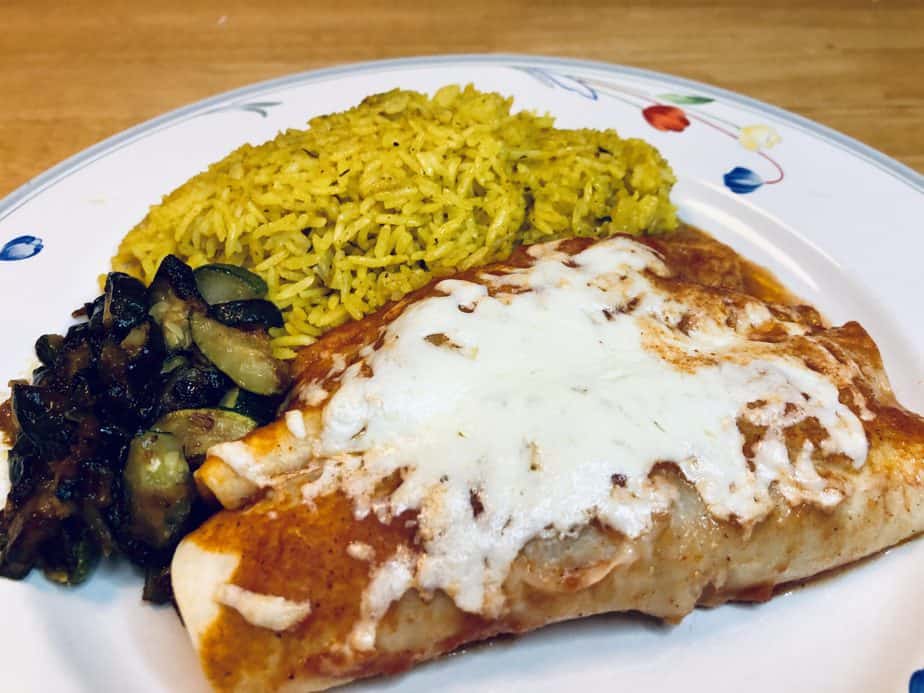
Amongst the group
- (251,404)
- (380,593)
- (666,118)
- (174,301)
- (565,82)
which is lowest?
(380,593)

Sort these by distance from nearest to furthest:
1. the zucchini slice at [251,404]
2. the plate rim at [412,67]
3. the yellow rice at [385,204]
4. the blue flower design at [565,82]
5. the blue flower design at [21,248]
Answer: the zucchini slice at [251,404]
the yellow rice at [385,204]
the blue flower design at [21,248]
the plate rim at [412,67]
the blue flower design at [565,82]

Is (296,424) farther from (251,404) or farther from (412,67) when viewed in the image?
(412,67)

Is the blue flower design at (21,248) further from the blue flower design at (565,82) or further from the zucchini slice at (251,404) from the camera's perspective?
the blue flower design at (565,82)

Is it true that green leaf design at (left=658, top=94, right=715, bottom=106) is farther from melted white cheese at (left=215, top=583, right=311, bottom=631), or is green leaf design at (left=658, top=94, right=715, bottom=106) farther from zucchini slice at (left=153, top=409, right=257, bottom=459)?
melted white cheese at (left=215, top=583, right=311, bottom=631)

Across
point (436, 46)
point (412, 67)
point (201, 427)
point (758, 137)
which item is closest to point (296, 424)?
point (201, 427)

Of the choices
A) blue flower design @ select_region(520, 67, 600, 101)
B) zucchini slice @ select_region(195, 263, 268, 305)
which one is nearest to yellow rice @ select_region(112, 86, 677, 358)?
zucchini slice @ select_region(195, 263, 268, 305)

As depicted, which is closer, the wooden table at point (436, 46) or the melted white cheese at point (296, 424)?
the melted white cheese at point (296, 424)

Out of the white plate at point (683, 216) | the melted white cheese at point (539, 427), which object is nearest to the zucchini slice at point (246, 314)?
the melted white cheese at point (539, 427)
